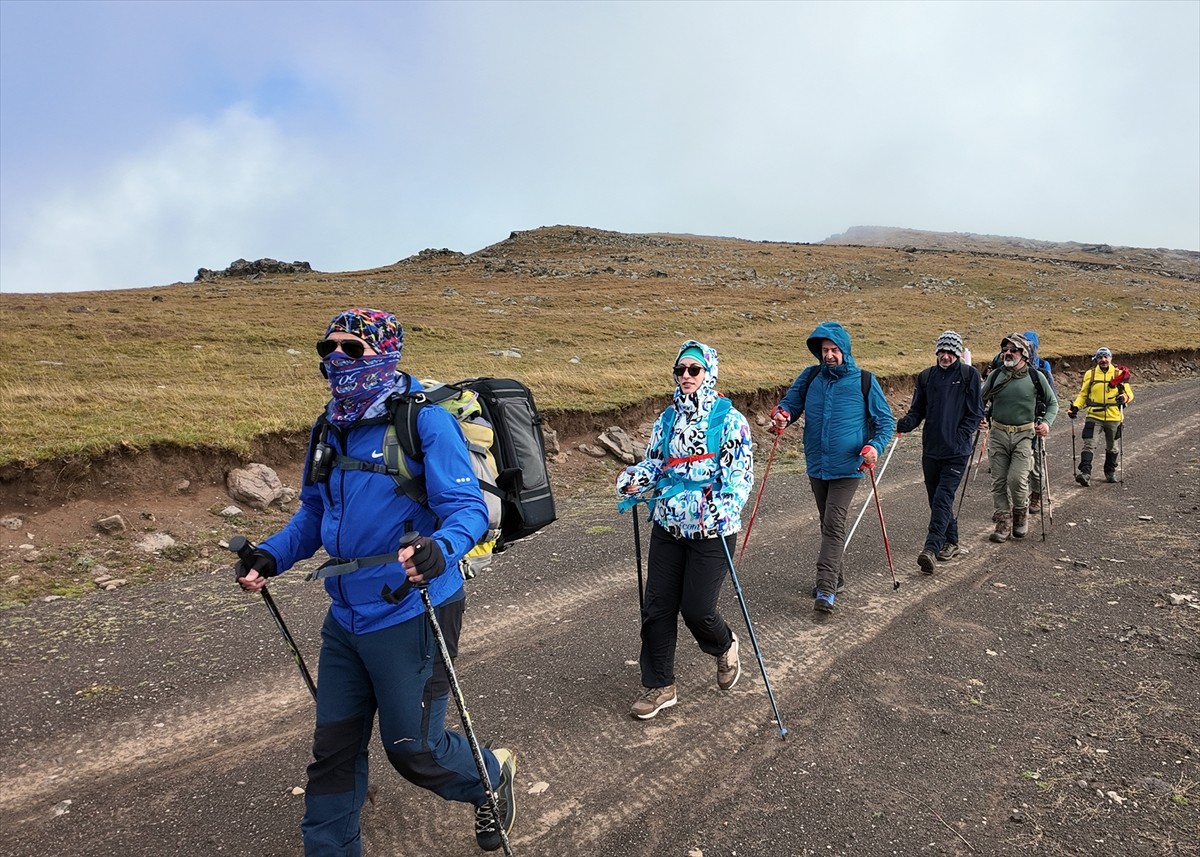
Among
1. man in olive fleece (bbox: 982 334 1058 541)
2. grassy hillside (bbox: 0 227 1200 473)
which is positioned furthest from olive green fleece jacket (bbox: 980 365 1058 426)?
grassy hillside (bbox: 0 227 1200 473)

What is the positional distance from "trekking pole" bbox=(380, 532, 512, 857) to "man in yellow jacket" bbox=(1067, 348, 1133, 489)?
13463 mm

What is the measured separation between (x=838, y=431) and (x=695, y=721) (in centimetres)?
362

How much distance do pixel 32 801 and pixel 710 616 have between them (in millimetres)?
4459

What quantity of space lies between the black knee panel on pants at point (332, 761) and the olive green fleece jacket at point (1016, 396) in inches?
366

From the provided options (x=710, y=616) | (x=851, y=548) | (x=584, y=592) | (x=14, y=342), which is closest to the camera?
(x=710, y=616)

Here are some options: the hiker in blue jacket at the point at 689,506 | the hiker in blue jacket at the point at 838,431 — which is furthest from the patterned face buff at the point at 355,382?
the hiker in blue jacket at the point at 838,431

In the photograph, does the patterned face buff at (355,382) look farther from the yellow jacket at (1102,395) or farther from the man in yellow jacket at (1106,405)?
the yellow jacket at (1102,395)

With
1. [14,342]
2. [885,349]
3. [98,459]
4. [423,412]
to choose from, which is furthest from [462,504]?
[885,349]

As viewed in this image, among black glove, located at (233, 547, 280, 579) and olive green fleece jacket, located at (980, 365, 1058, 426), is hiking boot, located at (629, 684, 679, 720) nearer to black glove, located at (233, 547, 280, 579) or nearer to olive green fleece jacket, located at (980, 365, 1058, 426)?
black glove, located at (233, 547, 280, 579)

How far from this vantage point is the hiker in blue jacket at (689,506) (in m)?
4.98

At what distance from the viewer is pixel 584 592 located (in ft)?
24.9

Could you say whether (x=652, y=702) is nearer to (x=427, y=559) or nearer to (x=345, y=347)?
(x=427, y=559)

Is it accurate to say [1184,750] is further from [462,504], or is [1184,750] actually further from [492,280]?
[492,280]

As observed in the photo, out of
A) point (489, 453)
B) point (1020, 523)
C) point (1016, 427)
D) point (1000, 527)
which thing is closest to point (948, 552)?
point (1000, 527)
